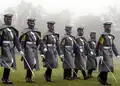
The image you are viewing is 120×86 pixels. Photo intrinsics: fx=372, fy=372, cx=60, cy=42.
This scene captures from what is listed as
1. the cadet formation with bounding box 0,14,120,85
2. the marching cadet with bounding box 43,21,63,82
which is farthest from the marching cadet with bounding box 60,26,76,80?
the marching cadet with bounding box 43,21,63,82

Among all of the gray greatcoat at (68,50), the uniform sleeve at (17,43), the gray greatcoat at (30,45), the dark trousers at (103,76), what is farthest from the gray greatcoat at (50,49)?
the dark trousers at (103,76)

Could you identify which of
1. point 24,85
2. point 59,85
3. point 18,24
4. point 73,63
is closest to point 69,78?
point 73,63

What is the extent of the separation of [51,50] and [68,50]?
1392mm

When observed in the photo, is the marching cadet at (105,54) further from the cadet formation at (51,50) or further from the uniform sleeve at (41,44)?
the uniform sleeve at (41,44)

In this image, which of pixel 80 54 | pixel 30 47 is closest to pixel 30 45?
pixel 30 47

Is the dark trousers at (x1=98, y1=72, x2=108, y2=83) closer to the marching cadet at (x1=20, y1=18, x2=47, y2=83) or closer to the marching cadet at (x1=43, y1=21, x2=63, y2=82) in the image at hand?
the marching cadet at (x1=43, y1=21, x2=63, y2=82)

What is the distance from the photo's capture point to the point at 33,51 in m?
13.0

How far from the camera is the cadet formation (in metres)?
12.2

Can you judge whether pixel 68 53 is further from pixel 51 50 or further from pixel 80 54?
pixel 51 50

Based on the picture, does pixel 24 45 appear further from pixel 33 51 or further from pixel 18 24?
pixel 18 24

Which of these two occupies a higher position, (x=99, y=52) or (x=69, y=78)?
(x=99, y=52)

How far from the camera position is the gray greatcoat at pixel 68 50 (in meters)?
14.9

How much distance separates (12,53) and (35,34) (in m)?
1.25

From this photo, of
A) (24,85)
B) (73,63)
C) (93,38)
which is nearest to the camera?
(24,85)
